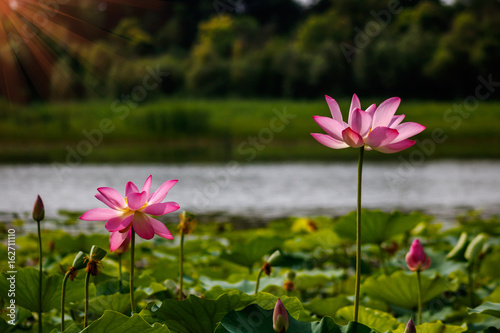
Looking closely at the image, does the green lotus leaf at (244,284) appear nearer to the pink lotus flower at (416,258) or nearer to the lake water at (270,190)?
the pink lotus flower at (416,258)

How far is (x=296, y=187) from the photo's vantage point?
8.74 m

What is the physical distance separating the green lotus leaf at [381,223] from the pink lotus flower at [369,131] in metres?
0.93

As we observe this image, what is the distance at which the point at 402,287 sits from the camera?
1.51 m

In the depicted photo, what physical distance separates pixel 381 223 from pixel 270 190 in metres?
6.56

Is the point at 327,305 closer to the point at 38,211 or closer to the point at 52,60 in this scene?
the point at 38,211

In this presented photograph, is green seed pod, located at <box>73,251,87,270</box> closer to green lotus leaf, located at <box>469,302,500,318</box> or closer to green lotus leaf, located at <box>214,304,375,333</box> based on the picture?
green lotus leaf, located at <box>214,304,375,333</box>

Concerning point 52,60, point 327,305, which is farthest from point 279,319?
point 52,60

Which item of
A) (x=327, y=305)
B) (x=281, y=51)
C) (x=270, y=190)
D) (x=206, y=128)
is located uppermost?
(x=281, y=51)

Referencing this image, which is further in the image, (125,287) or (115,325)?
(125,287)

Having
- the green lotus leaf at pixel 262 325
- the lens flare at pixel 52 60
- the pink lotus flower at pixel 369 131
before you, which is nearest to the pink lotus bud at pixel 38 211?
the green lotus leaf at pixel 262 325

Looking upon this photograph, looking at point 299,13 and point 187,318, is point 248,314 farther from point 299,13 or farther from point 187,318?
point 299,13

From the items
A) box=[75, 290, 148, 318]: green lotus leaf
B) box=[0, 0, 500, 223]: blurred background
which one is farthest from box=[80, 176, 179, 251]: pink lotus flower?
box=[0, 0, 500, 223]: blurred background

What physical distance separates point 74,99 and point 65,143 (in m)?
18.3

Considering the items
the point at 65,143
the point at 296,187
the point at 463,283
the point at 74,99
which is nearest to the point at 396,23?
the point at 74,99
